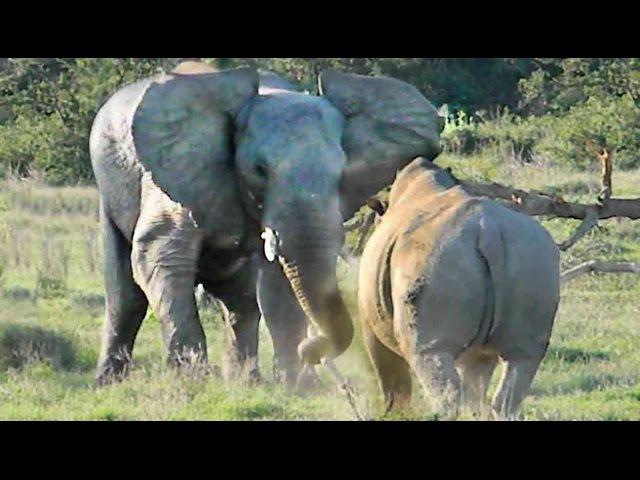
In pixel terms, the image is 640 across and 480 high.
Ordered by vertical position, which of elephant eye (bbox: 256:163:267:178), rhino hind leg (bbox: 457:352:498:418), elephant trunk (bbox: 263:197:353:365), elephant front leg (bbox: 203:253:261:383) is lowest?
elephant front leg (bbox: 203:253:261:383)

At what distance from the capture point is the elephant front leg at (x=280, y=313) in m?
8.65

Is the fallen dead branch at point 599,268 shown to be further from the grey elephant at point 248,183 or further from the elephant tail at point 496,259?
the elephant tail at point 496,259

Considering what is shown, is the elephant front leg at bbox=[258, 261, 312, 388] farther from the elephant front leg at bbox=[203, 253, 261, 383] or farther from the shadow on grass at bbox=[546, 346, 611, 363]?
the shadow on grass at bbox=[546, 346, 611, 363]

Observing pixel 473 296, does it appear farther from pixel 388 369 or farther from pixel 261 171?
pixel 261 171

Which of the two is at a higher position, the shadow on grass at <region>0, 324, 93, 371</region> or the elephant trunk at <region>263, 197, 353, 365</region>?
the elephant trunk at <region>263, 197, 353, 365</region>

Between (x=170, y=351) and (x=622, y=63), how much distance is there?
35.7ft

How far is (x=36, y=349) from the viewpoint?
369 inches

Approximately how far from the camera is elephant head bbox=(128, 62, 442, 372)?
7625 mm

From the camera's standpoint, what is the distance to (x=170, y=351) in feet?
27.3

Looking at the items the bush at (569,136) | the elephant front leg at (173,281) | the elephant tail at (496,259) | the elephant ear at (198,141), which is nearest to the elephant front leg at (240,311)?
the elephant front leg at (173,281)

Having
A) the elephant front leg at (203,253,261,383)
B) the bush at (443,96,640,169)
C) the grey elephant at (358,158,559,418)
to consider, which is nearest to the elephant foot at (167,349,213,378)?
the elephant front leg at (203,253,261,383)

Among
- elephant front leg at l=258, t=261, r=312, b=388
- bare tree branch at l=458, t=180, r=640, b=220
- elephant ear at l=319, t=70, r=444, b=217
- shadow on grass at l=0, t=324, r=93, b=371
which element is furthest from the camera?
bare tree branch at l=458, t=180, r=640, b=220

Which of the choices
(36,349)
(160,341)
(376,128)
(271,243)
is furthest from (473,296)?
(160,341)
